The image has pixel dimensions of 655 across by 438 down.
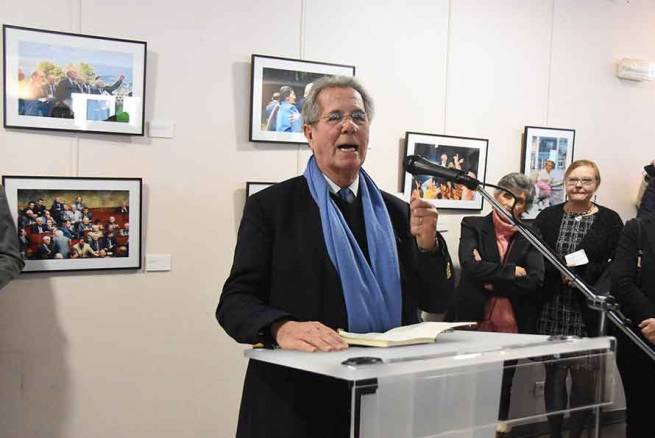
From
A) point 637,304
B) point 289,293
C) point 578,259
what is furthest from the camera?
point 578,259

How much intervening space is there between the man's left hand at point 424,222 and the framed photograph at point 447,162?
2.18 meters

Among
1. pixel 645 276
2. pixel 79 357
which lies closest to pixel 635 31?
pixel 645 276

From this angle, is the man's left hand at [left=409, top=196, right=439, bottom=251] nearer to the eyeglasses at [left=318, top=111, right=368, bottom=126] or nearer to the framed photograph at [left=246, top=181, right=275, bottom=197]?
the eyeglasses at [left=318, top=111, right=368, bottom=126]

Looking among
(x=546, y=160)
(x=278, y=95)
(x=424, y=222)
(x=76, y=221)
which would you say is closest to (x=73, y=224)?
(x=76, y=221)

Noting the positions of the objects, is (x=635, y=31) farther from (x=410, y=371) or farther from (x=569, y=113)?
(x=410, y=371)

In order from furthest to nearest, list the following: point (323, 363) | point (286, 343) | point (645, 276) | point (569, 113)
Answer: point (569, 113)
point (645, 276)
point (286, 343)
point (323, 363)

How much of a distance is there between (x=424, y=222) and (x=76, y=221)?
1931mm

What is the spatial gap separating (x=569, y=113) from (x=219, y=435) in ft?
10.3

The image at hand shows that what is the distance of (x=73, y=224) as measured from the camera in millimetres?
2916

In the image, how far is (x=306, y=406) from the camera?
1372 millimetres

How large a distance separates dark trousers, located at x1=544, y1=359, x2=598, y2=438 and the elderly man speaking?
0.41 meters

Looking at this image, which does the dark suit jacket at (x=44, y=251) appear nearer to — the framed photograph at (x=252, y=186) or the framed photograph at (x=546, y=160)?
the framed photograph at (x=252, y=186)

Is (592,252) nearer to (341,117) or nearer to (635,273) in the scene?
(635,273)

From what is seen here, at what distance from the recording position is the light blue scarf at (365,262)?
1.53m
